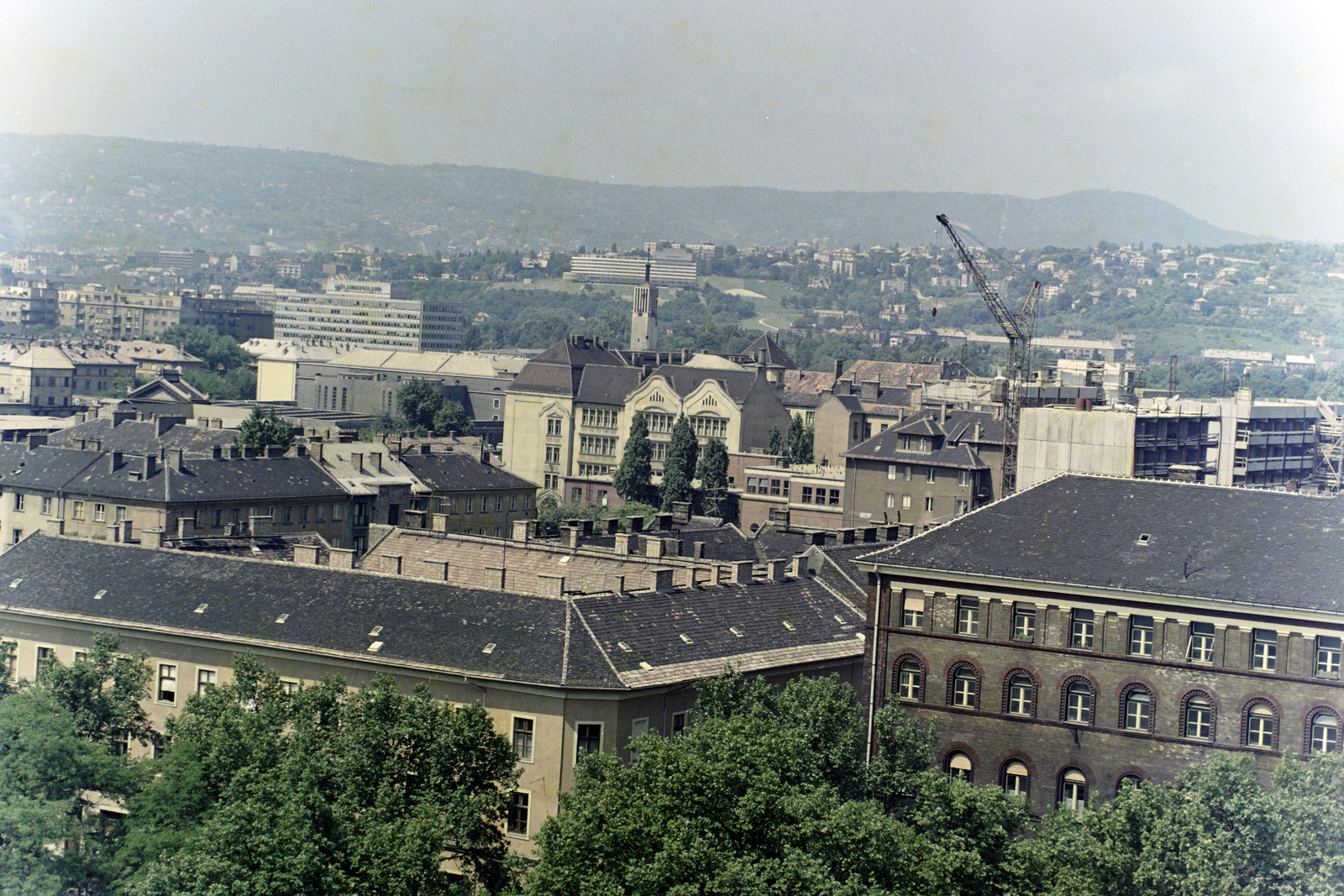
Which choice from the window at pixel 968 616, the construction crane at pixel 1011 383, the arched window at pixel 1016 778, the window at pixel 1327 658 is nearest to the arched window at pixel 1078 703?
the arched window at pixel 1016 778

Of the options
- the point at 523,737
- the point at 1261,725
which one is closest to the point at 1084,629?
the point at 1261,725

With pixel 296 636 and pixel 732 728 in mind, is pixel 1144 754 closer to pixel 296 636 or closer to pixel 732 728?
pixel 732 728

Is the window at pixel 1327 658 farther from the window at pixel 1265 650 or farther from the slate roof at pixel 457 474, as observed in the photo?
the slate roof at pixel 457 474

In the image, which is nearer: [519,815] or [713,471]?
[519,815]

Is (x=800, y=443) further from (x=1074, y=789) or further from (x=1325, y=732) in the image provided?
(x=1325, y=732)

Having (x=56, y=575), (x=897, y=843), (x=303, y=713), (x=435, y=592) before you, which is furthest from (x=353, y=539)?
(x=897, y=843)
